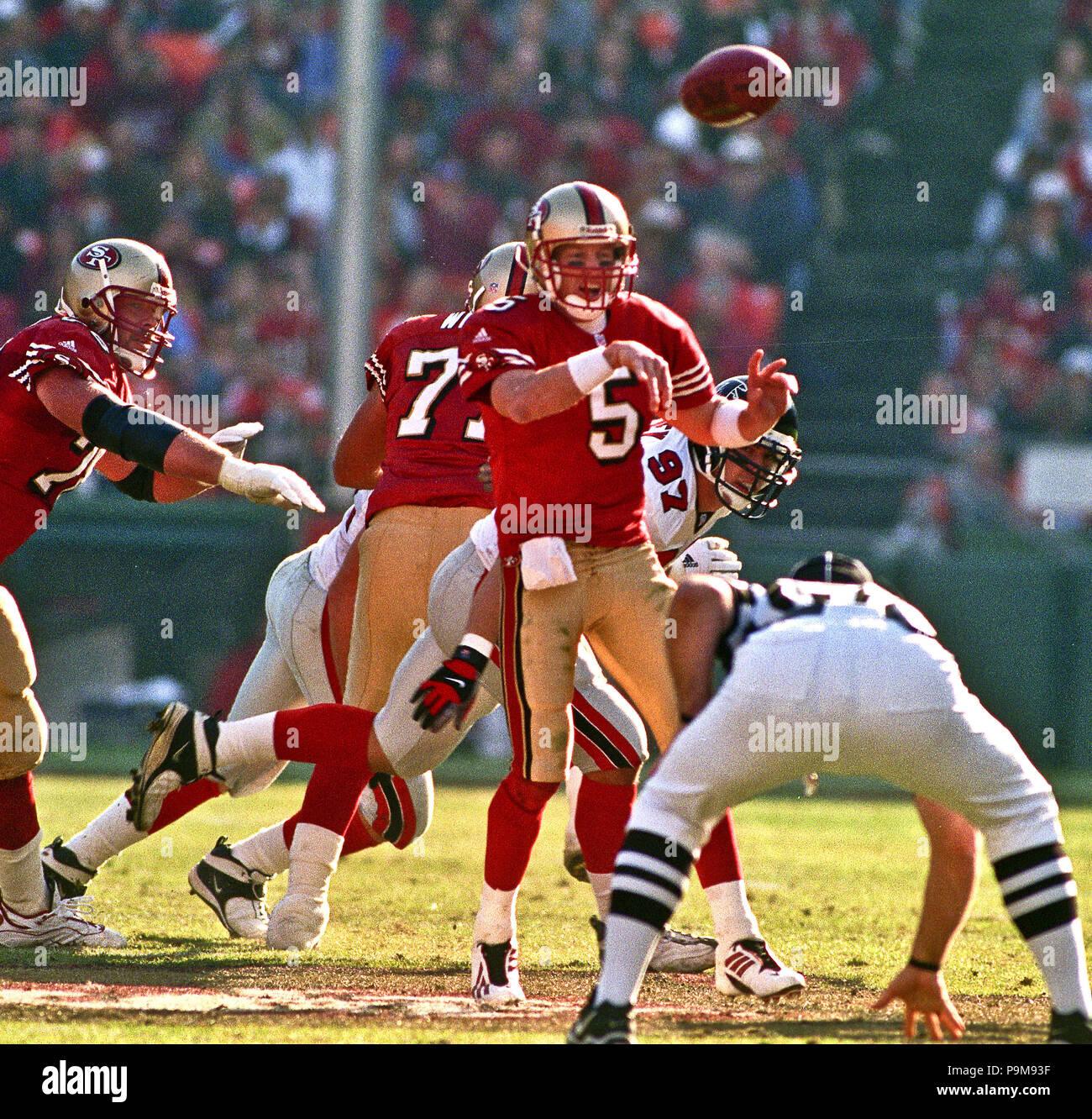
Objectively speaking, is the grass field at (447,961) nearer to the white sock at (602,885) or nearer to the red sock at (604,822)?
the white sock at (602,885)

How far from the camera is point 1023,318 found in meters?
12.7

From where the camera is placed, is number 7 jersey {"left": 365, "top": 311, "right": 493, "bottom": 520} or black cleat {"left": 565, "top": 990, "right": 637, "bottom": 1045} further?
number 7 jersey {"left": 365, "top": 311, "right": 493, "bottom": 520}

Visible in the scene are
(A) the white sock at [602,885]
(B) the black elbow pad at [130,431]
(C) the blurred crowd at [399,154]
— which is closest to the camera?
(B) the black elbow pad at [130,431]

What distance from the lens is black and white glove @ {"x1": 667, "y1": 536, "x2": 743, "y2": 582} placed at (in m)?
4.99

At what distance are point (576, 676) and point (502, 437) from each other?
897mm

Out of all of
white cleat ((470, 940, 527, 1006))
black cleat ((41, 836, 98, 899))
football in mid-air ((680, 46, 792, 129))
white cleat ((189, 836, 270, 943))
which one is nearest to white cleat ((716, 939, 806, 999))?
white cleat ((470, 940, 527, 1006))

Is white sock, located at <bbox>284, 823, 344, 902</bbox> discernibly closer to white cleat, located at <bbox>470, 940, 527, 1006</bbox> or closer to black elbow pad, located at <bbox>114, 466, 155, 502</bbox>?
white cleat, located at <bbox>470, 940, 527, 1006</bbox>

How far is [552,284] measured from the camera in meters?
4.18

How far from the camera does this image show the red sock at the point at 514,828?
4148 millimetres

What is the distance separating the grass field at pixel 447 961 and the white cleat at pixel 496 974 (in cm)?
6

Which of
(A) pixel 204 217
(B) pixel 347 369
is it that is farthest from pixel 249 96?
(B) pixel 347 369

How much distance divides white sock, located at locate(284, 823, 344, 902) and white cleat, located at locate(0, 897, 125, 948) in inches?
21.8

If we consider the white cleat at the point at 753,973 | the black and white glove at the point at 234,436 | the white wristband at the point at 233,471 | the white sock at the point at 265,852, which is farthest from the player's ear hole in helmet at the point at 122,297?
the white cleat at the point at 753,973

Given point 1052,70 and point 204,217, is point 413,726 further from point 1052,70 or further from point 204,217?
point 1052,70
